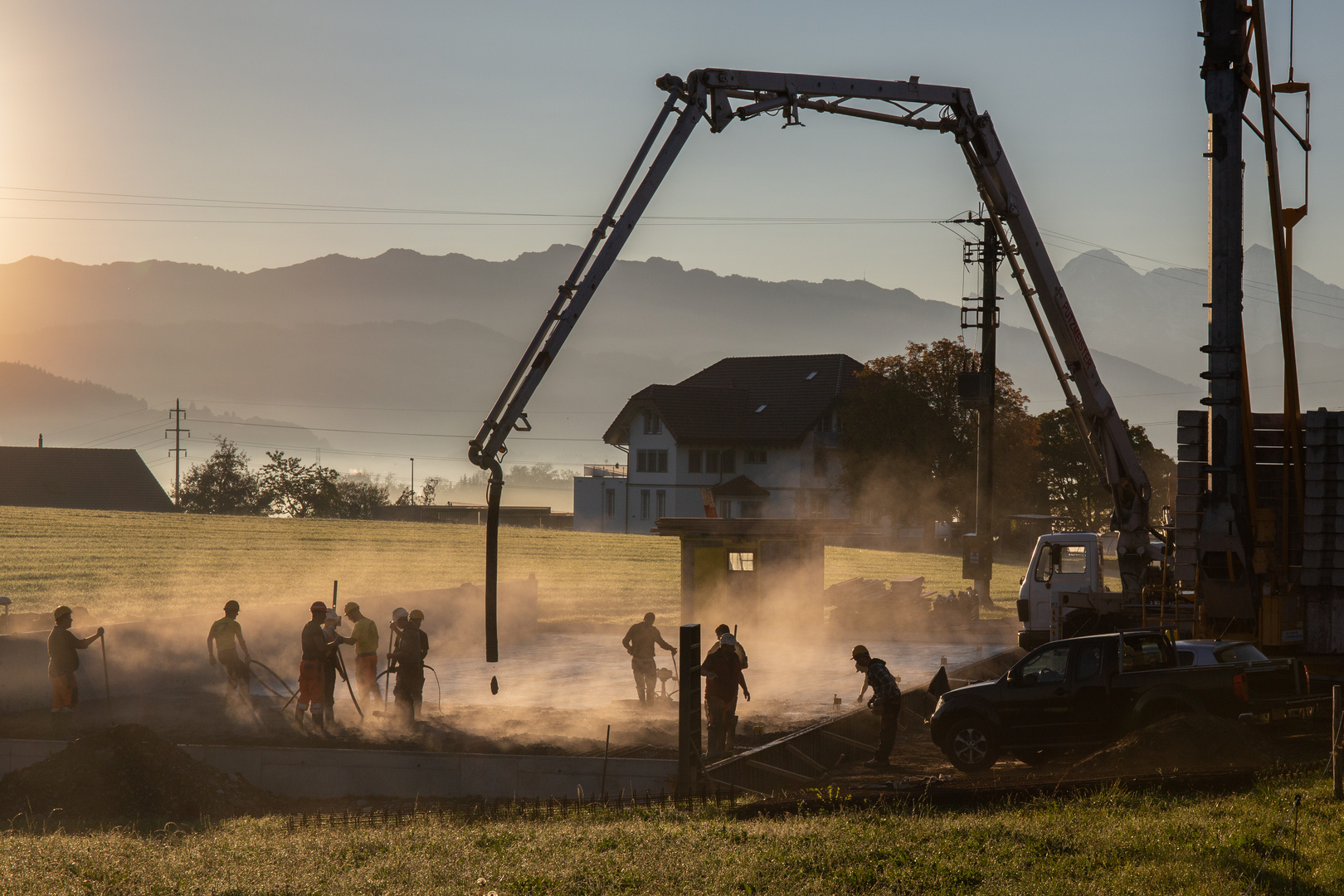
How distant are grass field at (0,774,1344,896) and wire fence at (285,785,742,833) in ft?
2.73

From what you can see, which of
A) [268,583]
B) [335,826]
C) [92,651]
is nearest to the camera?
[335,826]

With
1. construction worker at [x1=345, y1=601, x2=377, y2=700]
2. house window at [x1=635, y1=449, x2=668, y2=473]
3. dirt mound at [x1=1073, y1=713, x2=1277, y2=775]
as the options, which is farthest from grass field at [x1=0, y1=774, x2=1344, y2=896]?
house window at [x1=635, y1=449, x2=668, y2=473]

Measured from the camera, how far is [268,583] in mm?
40469

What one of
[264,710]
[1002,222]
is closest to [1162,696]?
[1002,222]

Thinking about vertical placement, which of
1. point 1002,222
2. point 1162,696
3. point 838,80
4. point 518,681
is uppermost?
point 838,80

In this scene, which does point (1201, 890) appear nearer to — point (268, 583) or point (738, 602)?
point (738, 602)

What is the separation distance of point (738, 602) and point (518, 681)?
8.41 meters

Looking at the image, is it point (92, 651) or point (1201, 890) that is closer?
point (1201, 890)

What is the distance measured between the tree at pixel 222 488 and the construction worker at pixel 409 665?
81721 millimetres

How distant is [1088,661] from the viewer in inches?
545

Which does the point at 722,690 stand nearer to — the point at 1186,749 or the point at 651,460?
the point at 1186,749

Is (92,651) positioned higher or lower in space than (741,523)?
lower

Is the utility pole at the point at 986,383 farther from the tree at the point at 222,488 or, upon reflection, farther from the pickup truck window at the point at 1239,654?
the tree at the point at 222,488

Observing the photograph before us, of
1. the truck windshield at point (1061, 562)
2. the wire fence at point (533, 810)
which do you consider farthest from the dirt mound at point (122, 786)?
the truck windshield at point (1061, 562)
